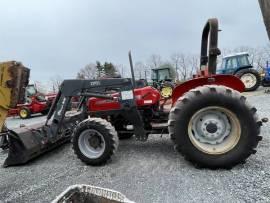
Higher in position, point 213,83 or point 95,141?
point 213,83

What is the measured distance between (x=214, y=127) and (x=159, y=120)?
126 cm

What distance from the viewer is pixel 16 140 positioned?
4621 mm

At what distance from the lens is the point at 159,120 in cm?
486

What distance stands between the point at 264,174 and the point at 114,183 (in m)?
1.93

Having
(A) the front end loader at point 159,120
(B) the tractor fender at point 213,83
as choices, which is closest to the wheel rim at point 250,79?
(A) the front end loader at point 159,120

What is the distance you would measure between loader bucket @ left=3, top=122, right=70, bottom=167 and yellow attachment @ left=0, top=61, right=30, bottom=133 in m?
0.35

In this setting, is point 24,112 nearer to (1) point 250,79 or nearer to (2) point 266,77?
(1) point 250,79

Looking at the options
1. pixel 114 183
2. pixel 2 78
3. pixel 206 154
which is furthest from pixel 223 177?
pixel 2 78

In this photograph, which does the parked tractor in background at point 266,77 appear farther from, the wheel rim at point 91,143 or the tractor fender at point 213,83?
the wheel rim at point 91,143

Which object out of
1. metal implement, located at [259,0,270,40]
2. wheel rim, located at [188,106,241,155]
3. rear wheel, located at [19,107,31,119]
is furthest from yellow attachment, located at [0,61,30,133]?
rear wheel, located at [19,107,31,119]

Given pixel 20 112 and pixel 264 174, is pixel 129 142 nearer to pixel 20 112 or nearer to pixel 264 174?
pixel 264 174

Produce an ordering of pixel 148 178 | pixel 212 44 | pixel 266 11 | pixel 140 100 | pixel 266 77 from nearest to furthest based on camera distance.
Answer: pixel 148 178
pixel 212 44
pixel 140 100
pixel 266 11
pixel 266 77

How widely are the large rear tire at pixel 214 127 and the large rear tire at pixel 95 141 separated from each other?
102 cm

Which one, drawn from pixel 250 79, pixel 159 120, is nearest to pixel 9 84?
pixel 159 120
